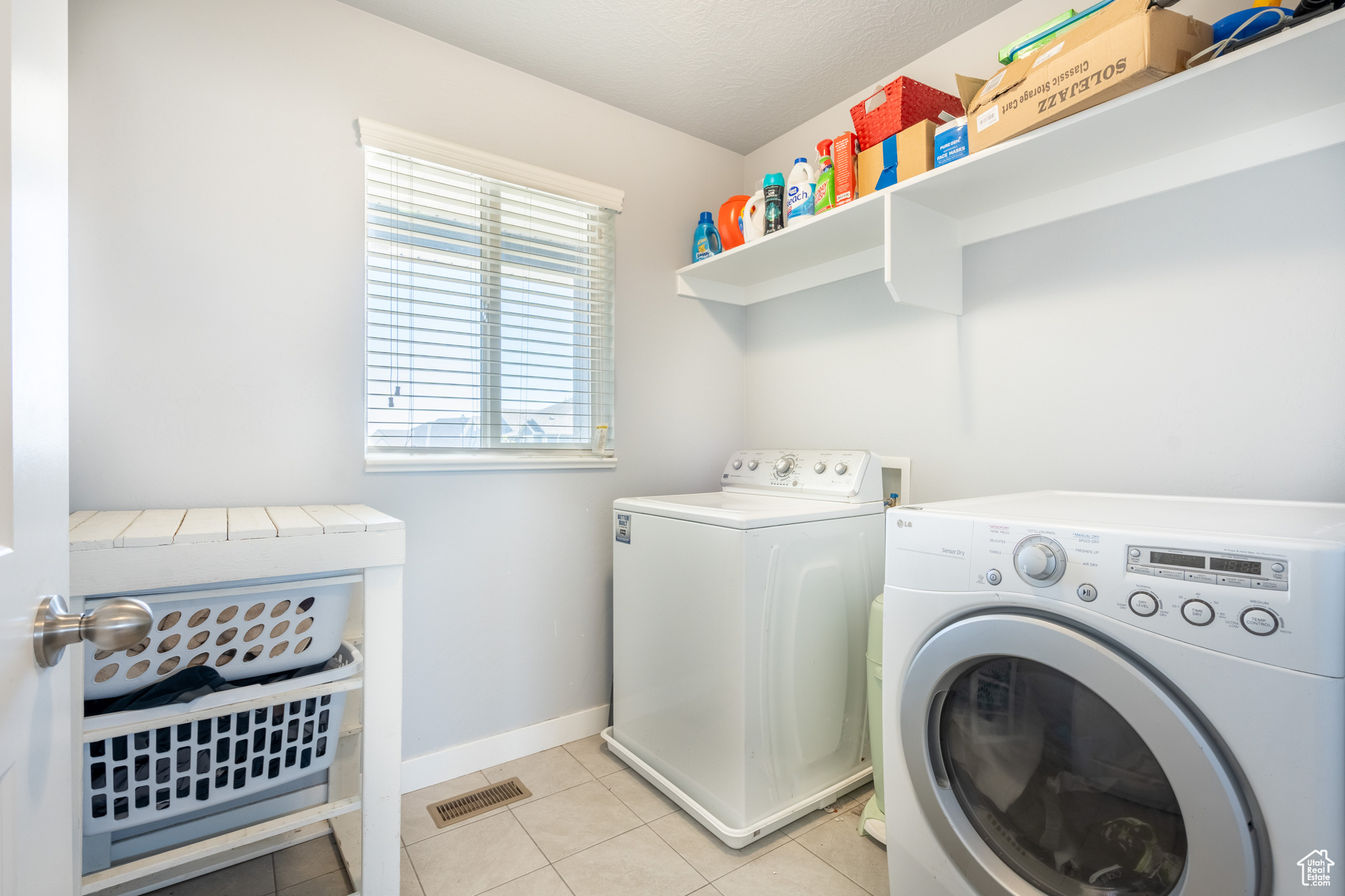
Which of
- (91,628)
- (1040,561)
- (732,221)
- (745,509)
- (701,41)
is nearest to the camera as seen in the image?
(91,628)

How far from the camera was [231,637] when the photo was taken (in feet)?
4.06

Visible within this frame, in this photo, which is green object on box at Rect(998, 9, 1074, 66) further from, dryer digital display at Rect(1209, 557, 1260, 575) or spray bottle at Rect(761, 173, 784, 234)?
dryer digital display at Rect(1209, 557, 1260, 575)

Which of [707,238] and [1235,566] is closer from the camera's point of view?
[1235,566]

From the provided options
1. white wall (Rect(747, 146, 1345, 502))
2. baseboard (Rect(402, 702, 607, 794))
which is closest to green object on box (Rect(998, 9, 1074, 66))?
white wall (Rect(747, 146, 1345, 502))

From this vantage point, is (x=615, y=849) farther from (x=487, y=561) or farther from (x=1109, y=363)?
(x=1109, y=363)

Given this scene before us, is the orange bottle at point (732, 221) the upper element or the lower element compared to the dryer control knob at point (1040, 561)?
upper

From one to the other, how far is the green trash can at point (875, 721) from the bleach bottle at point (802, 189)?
1.19 metres

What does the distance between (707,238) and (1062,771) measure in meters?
1.94

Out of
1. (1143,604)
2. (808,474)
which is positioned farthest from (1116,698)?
(808,474)

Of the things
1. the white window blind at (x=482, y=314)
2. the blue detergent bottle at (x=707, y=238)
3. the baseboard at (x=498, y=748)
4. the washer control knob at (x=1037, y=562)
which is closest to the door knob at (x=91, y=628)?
the washer control knob at (x=1037, y=562)

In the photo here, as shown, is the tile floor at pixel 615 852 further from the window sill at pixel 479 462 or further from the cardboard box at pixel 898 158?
the cardboard box at pixel 898 158

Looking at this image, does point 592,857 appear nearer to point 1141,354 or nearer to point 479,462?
point 479,462

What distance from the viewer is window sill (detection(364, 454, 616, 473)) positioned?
1.81m

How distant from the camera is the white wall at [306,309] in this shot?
147 centimetres
